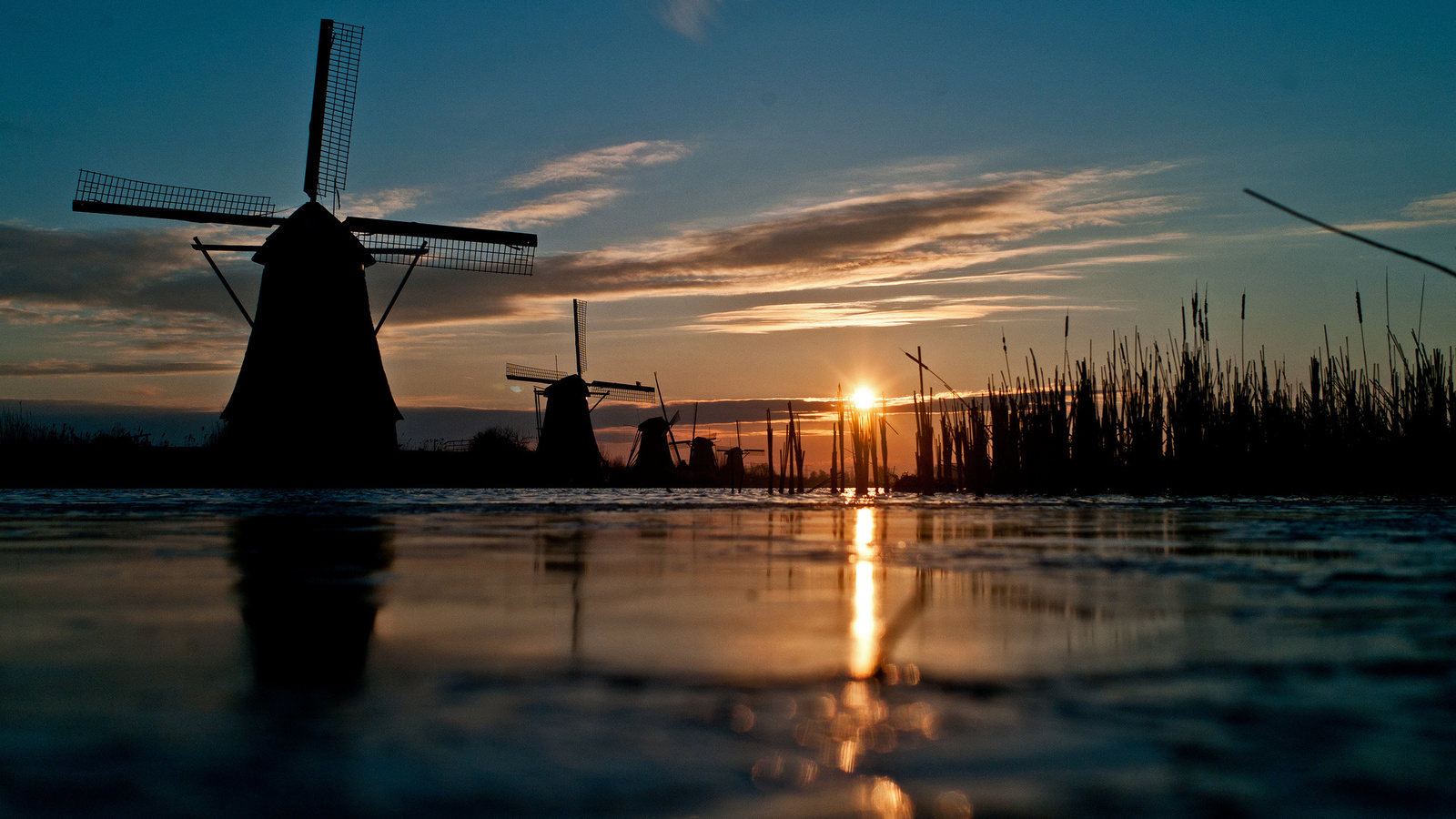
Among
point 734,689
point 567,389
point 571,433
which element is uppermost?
point 567,389

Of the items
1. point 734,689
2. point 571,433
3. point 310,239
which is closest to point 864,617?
point 734,689

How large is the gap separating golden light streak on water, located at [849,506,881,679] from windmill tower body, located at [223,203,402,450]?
24.6 metres

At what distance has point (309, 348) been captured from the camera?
2731 centimetres

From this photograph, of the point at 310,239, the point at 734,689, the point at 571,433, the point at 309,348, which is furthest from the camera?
the point at 571,433

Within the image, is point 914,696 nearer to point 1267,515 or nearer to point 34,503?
point 1267,515

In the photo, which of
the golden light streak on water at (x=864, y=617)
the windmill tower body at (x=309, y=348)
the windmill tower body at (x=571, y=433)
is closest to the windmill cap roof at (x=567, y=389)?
the windmill tower body at (x=571, y=433)

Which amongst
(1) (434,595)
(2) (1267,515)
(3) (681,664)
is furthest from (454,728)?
(2) (1267,515)

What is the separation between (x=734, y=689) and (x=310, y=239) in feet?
95.3

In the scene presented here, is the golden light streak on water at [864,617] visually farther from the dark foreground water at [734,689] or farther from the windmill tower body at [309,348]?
the windmill tower body at [309,348]

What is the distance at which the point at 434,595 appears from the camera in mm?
3748

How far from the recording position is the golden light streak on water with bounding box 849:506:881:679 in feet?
7.73

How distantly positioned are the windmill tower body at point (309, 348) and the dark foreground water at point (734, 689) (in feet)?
78.2

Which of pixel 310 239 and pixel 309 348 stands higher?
pixel 310 239

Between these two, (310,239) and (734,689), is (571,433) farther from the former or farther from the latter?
(734,689)
